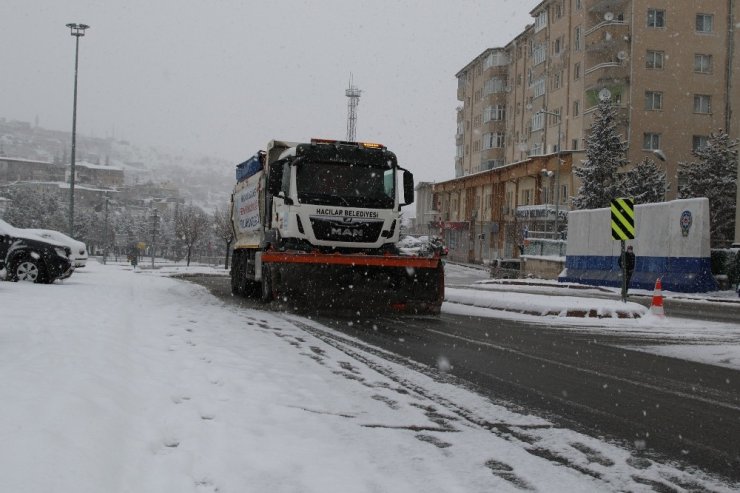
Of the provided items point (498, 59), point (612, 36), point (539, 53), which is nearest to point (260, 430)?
point (612, 36)

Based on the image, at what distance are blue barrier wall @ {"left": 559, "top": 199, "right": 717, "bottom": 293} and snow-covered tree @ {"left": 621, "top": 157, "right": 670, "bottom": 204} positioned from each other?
1245 centimetres

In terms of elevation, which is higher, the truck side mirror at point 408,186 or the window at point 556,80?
the window at point 556,80

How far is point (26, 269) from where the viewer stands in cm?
1803

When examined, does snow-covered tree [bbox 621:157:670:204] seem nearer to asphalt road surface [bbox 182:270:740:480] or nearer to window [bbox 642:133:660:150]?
window [bbox 642:133:660:150]

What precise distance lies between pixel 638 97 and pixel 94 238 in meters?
106

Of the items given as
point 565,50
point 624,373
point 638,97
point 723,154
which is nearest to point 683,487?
point 624,373

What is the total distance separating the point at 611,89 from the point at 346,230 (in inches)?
1656

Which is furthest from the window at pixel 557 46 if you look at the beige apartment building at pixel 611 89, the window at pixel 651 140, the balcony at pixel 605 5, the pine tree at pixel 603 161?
the pine tree at pixel 603 161

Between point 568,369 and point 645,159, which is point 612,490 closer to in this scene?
point 568,369

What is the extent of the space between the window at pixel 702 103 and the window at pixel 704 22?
14.3 feet

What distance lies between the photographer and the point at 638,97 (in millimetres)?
50719

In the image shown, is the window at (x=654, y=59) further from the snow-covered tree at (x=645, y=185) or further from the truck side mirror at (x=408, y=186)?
the truck side mirror at (x=408, y=186)

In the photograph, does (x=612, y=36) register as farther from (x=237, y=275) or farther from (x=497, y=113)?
(x=237, y=275)

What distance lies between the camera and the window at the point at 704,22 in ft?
167
